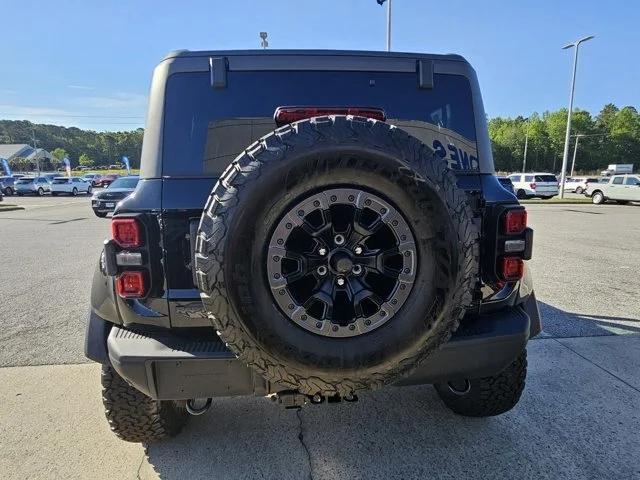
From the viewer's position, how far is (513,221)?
2.06 m

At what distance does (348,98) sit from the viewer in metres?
2.20

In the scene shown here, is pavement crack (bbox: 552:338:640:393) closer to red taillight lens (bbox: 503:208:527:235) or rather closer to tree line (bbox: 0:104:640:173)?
red taillight lens (bbox: 503:208:527:235)

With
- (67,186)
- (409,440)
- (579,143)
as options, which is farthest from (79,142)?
(409,440)

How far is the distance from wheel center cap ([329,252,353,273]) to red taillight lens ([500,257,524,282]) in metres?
0.90

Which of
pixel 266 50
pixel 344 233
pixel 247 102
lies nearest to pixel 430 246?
pixel 344 233

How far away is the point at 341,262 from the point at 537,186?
99.2ft

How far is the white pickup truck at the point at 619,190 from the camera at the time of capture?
2275cm

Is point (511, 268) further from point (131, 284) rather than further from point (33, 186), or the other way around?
point (33, 186)

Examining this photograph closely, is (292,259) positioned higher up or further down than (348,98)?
further down

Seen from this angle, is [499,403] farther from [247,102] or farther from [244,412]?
[247,102]

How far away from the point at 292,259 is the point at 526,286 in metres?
1.47

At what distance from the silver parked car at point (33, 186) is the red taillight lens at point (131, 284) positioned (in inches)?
1618

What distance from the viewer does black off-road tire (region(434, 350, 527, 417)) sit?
250 centimetres

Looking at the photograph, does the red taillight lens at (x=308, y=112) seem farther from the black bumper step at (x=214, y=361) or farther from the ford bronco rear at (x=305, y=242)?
the black bumper step at (x=214, y=361)
